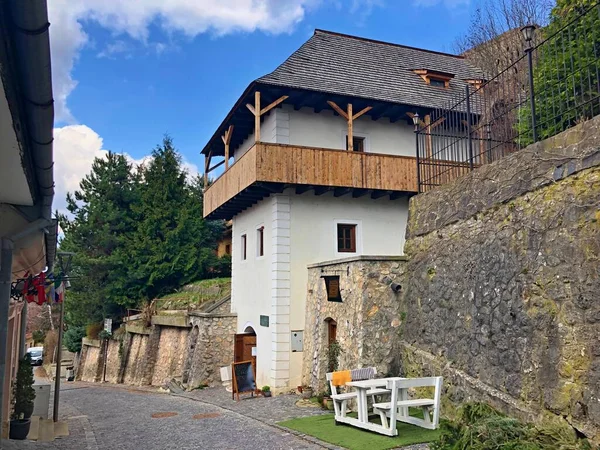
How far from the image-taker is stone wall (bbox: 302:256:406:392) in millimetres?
10469

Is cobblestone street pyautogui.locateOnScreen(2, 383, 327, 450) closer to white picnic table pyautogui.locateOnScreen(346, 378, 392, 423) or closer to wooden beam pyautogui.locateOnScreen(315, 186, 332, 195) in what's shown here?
white picnic table pyautogui.locateOnScreen(346, 378, 392, 423)

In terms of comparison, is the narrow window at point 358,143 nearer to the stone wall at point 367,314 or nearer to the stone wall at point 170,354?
the stone wall at point 367,314

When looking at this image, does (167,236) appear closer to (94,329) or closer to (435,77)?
(94,329)

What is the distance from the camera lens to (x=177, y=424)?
10.5m

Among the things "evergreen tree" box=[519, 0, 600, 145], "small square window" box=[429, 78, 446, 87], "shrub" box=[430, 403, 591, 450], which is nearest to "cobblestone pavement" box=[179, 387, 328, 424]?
"shrub" box=[430, 403, 591, 450]

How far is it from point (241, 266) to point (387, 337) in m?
8.16

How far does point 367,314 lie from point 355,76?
855 cm

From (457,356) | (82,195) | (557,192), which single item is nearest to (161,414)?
(457,356)

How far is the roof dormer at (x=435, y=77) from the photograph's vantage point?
58.8 ft

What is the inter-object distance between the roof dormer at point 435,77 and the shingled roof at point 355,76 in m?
0.21

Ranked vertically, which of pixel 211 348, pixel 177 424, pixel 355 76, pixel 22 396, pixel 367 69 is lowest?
pixel 177 424

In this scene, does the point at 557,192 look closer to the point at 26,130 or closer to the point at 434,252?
the point at 434,252

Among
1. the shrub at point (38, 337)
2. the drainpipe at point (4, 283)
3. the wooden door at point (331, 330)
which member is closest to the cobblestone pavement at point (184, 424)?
the wooden door at point (331, 330)

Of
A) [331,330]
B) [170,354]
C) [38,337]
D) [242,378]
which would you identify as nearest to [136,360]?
[170,354]
